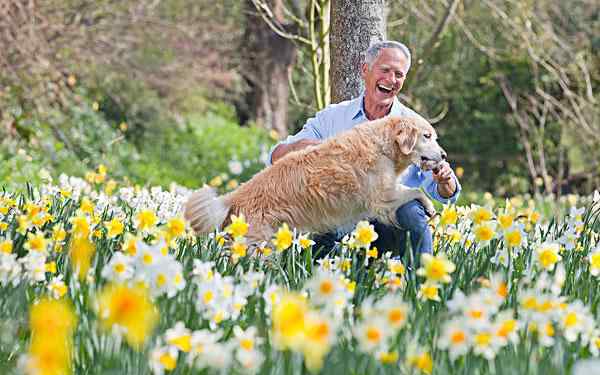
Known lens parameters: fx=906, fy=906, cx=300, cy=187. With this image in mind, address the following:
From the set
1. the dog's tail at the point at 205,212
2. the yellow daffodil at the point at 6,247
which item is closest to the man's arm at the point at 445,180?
the dog's tail at the point at 205,212

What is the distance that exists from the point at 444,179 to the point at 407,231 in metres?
0.52

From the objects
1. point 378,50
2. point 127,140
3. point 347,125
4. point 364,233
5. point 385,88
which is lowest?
point 364,233

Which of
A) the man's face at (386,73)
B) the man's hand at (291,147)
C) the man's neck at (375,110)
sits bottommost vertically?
the man's hand at (291,147)

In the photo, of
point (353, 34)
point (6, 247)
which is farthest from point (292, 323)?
point (353, 34)

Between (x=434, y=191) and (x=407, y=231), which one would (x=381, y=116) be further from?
(x=407, y=231)

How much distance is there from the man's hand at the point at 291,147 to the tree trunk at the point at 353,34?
3.01 ft

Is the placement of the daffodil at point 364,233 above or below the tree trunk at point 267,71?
below

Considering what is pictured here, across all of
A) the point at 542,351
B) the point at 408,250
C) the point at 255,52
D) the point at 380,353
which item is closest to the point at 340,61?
the point at 408,250

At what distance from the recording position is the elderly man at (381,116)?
451 cm

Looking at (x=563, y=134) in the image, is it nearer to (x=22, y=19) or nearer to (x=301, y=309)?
(x=22, y=19)

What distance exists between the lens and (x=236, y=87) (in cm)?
1444

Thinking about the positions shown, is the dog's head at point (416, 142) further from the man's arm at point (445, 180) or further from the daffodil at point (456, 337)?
the daffodil at point (456, 337)

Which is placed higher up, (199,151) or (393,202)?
(199,151)

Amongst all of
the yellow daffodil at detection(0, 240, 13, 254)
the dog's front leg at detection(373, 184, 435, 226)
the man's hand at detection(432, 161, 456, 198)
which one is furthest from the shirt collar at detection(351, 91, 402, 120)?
the yellow daffodil at detection(0, 240, 13, 254)
